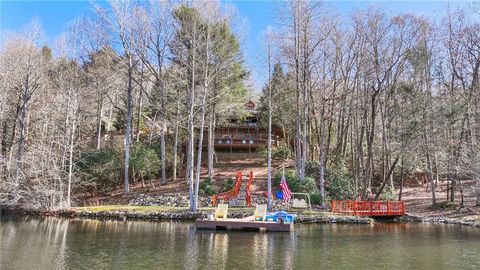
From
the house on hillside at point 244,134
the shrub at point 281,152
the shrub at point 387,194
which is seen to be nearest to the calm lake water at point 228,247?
the shrub at point 387,194

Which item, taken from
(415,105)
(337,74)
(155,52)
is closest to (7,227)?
(155,52)

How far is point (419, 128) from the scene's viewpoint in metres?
27.1

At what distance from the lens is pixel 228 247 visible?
15.6 meters

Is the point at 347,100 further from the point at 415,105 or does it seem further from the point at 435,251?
the point at 435,251

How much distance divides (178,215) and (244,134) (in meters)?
17.1

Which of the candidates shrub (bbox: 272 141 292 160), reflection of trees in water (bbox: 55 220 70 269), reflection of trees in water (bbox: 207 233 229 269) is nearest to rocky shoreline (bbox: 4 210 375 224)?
reflection of trees in water (bbox: 55 220 70 269)

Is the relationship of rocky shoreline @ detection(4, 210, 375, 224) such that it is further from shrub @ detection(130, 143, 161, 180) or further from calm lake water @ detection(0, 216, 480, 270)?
shrub @ detection(130, 143, 161, 180)

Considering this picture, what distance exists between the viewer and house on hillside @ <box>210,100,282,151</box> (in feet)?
130

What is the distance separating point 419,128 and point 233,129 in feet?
62.8

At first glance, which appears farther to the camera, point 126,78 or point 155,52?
point 126,78

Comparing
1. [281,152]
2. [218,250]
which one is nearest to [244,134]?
[281,152]

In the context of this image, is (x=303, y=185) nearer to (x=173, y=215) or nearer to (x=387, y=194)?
(x=387, y=194)

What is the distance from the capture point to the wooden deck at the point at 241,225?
A: 65.1ft

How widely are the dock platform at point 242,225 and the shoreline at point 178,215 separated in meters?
2.50
